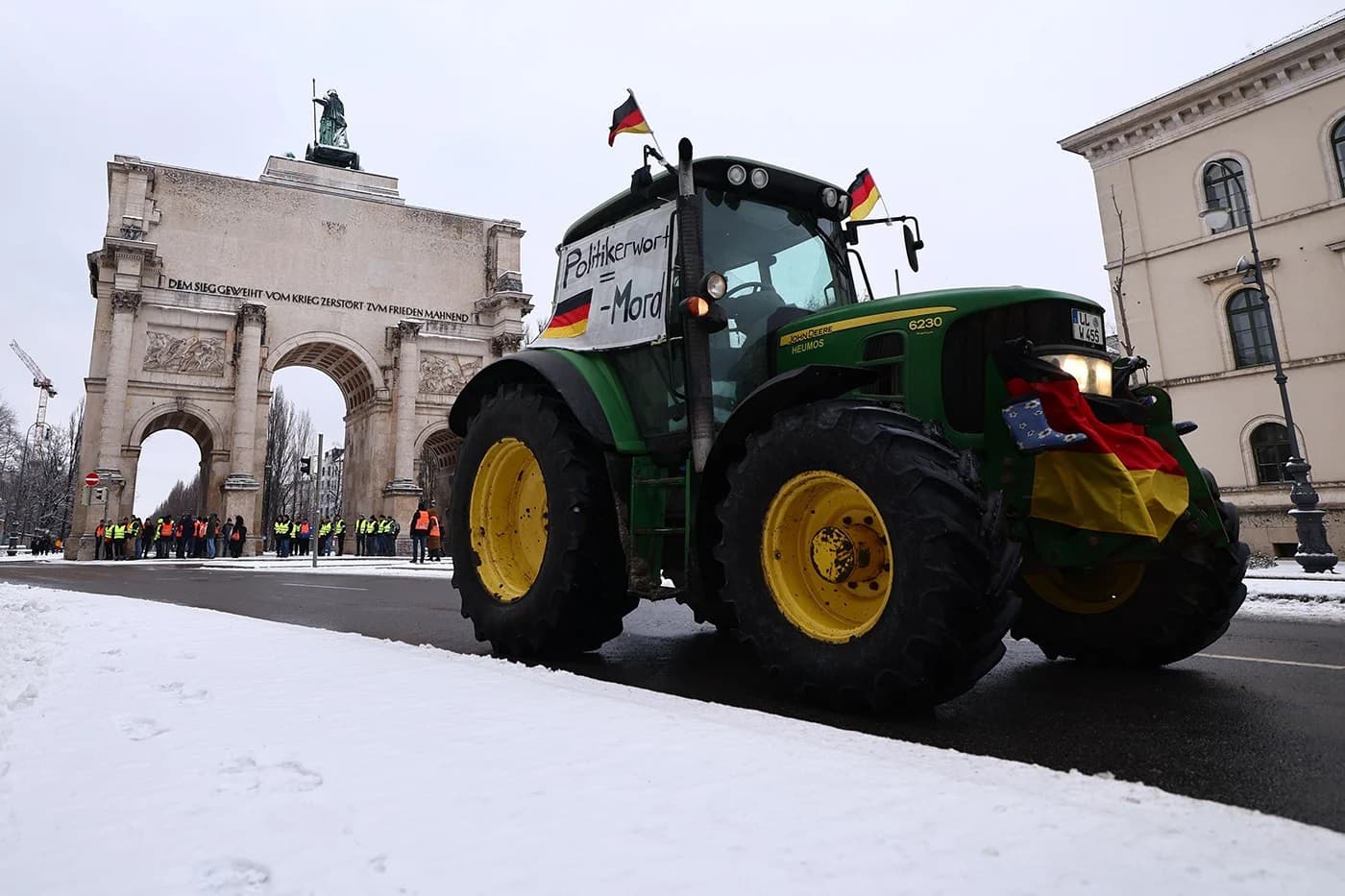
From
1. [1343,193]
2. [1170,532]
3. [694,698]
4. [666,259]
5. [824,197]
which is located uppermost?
[1343,193]

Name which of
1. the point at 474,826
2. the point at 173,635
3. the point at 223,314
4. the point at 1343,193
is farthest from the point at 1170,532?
the point at 223,314

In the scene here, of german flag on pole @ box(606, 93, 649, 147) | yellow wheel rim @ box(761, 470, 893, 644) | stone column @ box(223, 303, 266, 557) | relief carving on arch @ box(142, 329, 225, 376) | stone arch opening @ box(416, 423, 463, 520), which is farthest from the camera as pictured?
stone arch opening @ box(416, 423, 463, 520)

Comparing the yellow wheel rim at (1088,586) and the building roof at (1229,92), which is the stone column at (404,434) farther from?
the yellow wheel rim at (1088,586)

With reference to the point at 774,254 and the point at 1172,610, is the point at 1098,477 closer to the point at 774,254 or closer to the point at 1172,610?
the point at 1172,610

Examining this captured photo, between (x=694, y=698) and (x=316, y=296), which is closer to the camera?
(x=694, y=698)

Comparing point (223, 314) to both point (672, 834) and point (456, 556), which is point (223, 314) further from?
point (672, 834)

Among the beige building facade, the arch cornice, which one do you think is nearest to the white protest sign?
the beige building facade

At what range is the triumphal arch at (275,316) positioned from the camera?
111ft

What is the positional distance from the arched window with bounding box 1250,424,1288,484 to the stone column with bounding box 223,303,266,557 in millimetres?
35626

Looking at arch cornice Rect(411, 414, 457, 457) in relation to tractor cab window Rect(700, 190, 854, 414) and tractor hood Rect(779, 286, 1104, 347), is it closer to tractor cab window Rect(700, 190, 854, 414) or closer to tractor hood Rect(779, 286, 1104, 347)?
tractor cab window Rect(700, 190, 854, 414)

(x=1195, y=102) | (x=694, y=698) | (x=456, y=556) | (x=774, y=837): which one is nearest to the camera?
(x=774, y=837)

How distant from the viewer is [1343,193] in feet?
63.5

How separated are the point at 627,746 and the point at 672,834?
747 mm

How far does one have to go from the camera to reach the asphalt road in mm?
2406
